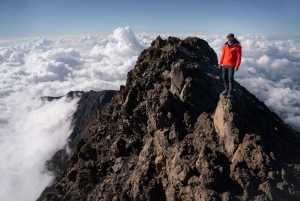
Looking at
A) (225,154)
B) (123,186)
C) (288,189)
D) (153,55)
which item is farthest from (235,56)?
(153,55)

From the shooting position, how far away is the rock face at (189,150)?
59.5 ft

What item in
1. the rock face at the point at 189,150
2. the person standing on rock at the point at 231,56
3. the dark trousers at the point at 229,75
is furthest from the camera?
the dark trousers at the point at 229,75

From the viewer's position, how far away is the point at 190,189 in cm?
1997

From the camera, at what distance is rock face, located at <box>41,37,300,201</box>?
59.5 feet

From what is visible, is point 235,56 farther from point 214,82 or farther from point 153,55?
point 153,55

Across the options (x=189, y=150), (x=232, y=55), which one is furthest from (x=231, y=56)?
(x=189, y=150)

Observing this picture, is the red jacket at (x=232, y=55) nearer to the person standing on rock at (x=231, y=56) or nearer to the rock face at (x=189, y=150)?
the person standing on rock at (x=231, y=56)

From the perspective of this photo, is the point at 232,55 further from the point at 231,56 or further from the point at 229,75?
the point at 229,75

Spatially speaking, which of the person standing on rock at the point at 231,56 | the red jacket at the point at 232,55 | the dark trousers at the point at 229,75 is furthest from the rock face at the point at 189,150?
the red jacket at the point at 232,55

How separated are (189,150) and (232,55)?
1033 centimetres

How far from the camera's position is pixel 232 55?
789 inches

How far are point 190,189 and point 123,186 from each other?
10296 millimetres

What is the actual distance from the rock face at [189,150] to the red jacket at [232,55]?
3501 millimetres

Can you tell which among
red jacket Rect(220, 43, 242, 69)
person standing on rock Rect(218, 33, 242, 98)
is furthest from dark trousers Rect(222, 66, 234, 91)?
red jacket Rect(220, 43, 242, 69)
